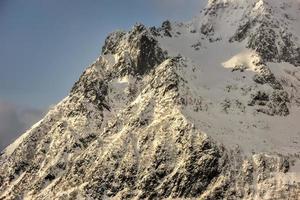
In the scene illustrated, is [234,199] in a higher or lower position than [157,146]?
lower

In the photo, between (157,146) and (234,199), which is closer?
(234,199)

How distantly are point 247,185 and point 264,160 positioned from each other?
336 inches

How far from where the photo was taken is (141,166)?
197 meters

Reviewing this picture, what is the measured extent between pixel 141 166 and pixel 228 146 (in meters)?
22.6

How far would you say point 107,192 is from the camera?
19538cm

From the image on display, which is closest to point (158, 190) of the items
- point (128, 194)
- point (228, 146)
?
point (128, 194)

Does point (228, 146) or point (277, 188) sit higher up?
point (228, 146)

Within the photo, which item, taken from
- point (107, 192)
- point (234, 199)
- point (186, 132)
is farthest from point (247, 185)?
point (107, 192)

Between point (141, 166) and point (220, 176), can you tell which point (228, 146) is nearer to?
point (220, 176)

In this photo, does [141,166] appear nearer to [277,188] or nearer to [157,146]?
[157,146]

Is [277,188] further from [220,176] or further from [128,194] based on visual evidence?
[128,194]

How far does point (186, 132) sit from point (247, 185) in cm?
2147

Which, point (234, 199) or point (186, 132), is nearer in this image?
point (234, 199)

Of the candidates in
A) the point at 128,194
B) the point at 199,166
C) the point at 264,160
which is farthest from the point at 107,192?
the point at 264,160
